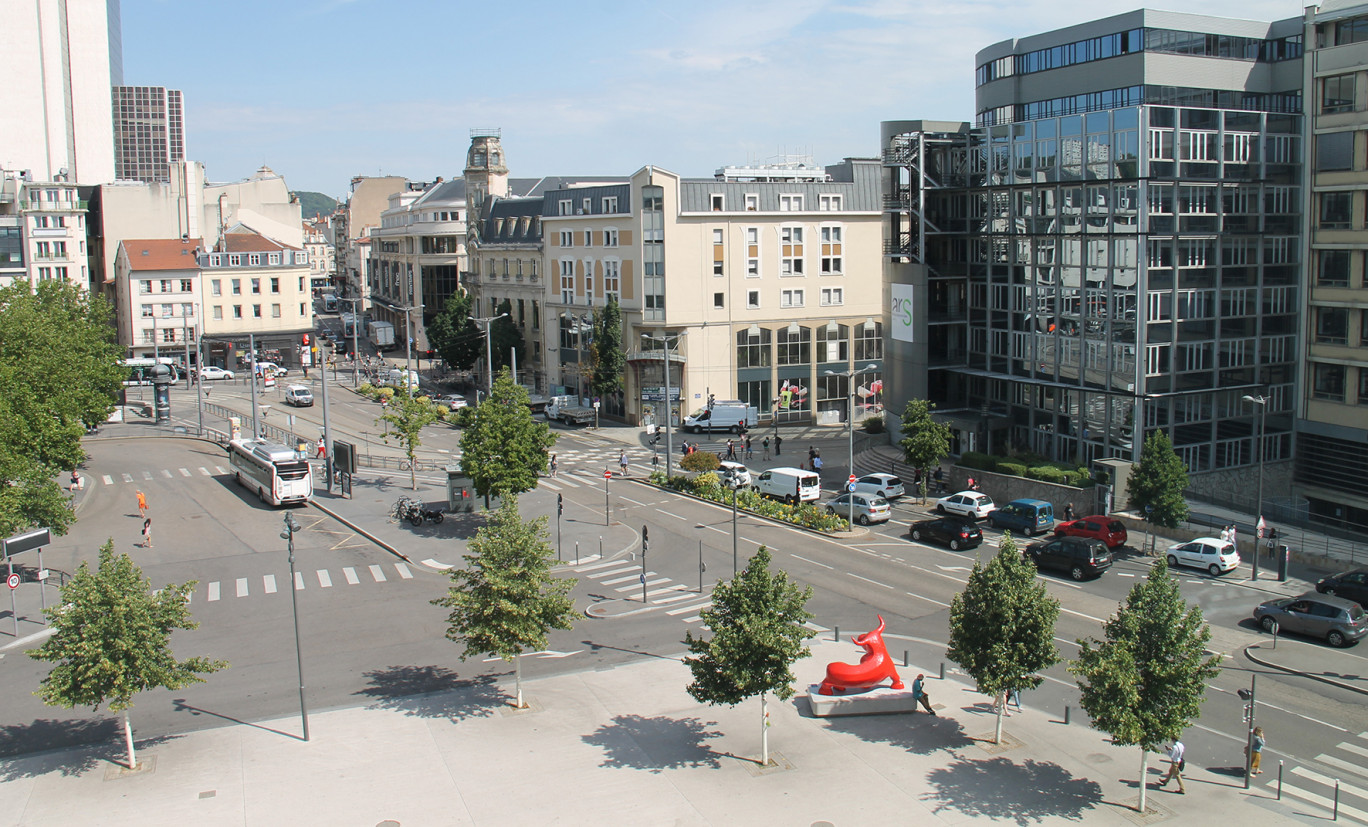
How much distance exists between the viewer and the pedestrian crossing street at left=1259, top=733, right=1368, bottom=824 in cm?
2384

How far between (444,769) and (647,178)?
54.9 m

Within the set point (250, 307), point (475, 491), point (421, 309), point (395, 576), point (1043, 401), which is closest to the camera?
point (395, 576)

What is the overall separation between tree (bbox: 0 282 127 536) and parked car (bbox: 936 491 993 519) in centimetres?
3715

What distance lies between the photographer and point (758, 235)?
3027 inches

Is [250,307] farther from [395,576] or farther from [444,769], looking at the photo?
[444,769]

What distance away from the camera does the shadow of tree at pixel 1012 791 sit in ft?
77.2

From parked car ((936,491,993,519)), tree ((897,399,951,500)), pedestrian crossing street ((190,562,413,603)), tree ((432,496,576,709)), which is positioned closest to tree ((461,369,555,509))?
pedestrian crossing street ((190,562,413,603))

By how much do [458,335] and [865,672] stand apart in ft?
246

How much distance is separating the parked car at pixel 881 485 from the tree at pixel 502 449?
15812 mm

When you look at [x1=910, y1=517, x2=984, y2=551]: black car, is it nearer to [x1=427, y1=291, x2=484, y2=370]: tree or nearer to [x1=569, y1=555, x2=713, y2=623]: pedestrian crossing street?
[x1=569, y1=555, x2=713, y2=623]: pedestrian crossing street

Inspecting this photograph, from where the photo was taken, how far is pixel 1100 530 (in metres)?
44.8

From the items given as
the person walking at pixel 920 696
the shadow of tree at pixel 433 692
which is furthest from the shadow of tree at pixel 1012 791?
the shadow of tree at pixel 433 692

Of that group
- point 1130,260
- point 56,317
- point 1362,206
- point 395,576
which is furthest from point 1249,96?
point 56,317

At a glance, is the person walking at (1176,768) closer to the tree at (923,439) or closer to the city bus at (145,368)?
the tree at (923,439)
